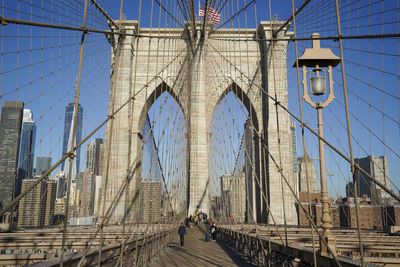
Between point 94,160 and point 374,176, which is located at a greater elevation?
point 94,160

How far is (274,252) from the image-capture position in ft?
19.5

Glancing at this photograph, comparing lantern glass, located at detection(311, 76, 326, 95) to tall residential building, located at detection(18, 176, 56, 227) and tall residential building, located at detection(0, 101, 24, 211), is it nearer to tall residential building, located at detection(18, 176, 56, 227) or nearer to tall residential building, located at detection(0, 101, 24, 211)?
tall residential building, located at detection(0, 101, 24, 211)

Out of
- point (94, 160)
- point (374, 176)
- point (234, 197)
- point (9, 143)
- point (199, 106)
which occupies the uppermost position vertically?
point (199, 106)

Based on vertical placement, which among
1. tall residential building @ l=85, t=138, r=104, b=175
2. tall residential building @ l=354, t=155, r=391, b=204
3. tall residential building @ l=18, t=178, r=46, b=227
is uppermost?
tall residential building @ l=85, t=138, r=104, b=175

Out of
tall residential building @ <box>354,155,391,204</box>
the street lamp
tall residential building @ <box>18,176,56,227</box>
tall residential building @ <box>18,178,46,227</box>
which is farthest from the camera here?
tall residential building @ <box>18,176,56,227</box>

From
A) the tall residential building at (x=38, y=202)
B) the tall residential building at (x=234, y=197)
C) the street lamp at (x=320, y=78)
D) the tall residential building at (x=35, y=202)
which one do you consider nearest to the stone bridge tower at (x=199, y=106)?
the tall residential building at (x=234, y=197)

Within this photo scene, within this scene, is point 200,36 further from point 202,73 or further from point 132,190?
point 132,190

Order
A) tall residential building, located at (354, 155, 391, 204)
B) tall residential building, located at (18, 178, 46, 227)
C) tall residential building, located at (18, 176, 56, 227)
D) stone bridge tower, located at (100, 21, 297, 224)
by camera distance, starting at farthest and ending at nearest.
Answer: stone bridge tower, located at (100, 21, 297, 224) < tall residential building, located at (18, 176, 56, 227) < tall residential building, located at (18, 178, 46, 227) < tall residential building, located at (354, 155, 391, 204)

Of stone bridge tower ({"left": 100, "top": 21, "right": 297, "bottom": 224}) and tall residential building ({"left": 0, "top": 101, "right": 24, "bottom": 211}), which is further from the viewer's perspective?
stone bridge tower ({"left": 100, "top": 21, "right": 297, "bottom": 224})

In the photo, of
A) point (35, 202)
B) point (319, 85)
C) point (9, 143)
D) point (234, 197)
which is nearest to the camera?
point (319, 85)

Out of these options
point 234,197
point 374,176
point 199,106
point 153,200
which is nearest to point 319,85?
point 153,200

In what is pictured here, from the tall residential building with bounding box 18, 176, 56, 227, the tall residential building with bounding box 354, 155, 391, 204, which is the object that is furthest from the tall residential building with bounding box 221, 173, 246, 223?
the tall residential building with bounding box 18, 176, 56, 227

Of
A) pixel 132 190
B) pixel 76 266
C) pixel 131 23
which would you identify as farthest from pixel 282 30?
pixel 76 266

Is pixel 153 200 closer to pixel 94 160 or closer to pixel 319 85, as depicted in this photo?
pixel 319 85
